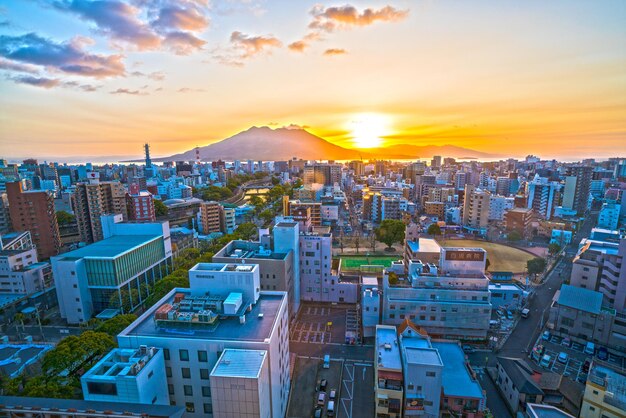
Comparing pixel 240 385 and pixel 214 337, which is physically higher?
pixel 214 337

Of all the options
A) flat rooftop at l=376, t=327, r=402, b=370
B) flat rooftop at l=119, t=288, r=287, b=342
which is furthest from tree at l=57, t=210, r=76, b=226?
flat rooftop at l=376, t=327, r=402, b=370

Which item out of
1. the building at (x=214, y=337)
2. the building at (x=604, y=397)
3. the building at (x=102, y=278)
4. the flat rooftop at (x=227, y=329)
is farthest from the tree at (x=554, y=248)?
the building at (x=102, y=278)

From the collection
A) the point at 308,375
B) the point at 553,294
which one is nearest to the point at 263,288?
the point at 308,375

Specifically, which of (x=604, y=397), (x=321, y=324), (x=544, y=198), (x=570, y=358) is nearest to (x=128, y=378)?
(x=321, y=324)

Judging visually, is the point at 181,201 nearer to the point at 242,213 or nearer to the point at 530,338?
the point at 242,213

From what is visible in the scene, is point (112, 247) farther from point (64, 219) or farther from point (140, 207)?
point (64, 219)

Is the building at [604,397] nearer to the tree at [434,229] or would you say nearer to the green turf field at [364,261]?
the green turf field at [364,261]
